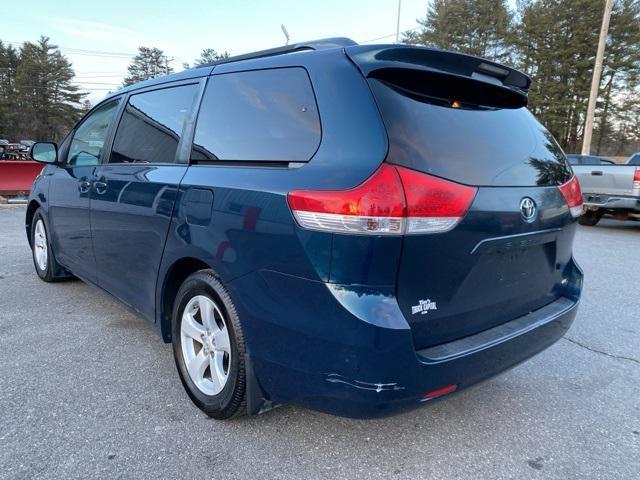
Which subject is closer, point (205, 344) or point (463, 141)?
point (463, 141)

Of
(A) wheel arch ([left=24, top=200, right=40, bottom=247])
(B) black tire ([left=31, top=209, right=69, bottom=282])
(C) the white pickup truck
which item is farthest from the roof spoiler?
(C) the white pickup truck

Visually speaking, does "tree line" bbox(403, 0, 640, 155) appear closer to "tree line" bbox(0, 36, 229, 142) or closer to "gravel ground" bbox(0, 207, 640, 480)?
"gravel ground" bbox(0, 207, 640, 480)

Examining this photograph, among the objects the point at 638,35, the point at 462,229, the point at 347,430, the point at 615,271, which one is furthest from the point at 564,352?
the point at 638,35

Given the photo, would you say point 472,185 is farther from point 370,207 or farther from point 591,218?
point 591,218

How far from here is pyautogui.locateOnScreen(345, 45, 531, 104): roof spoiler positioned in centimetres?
185

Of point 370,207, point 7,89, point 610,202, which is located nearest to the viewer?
point 370,207

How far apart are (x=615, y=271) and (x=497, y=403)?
4.42 m

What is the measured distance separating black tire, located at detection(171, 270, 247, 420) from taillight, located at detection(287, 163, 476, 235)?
66cm

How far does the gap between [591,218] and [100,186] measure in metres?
10.8

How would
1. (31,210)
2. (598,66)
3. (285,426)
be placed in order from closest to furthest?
(285,426) < (31,210) < (598,66)

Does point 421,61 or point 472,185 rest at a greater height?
point 421,61

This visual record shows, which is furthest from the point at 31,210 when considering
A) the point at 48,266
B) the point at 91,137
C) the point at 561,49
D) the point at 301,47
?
the point at 561,49

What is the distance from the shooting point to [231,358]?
7.10 feet

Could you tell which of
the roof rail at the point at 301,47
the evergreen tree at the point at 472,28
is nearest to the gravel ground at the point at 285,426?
the roof rail at the point at 301,47
